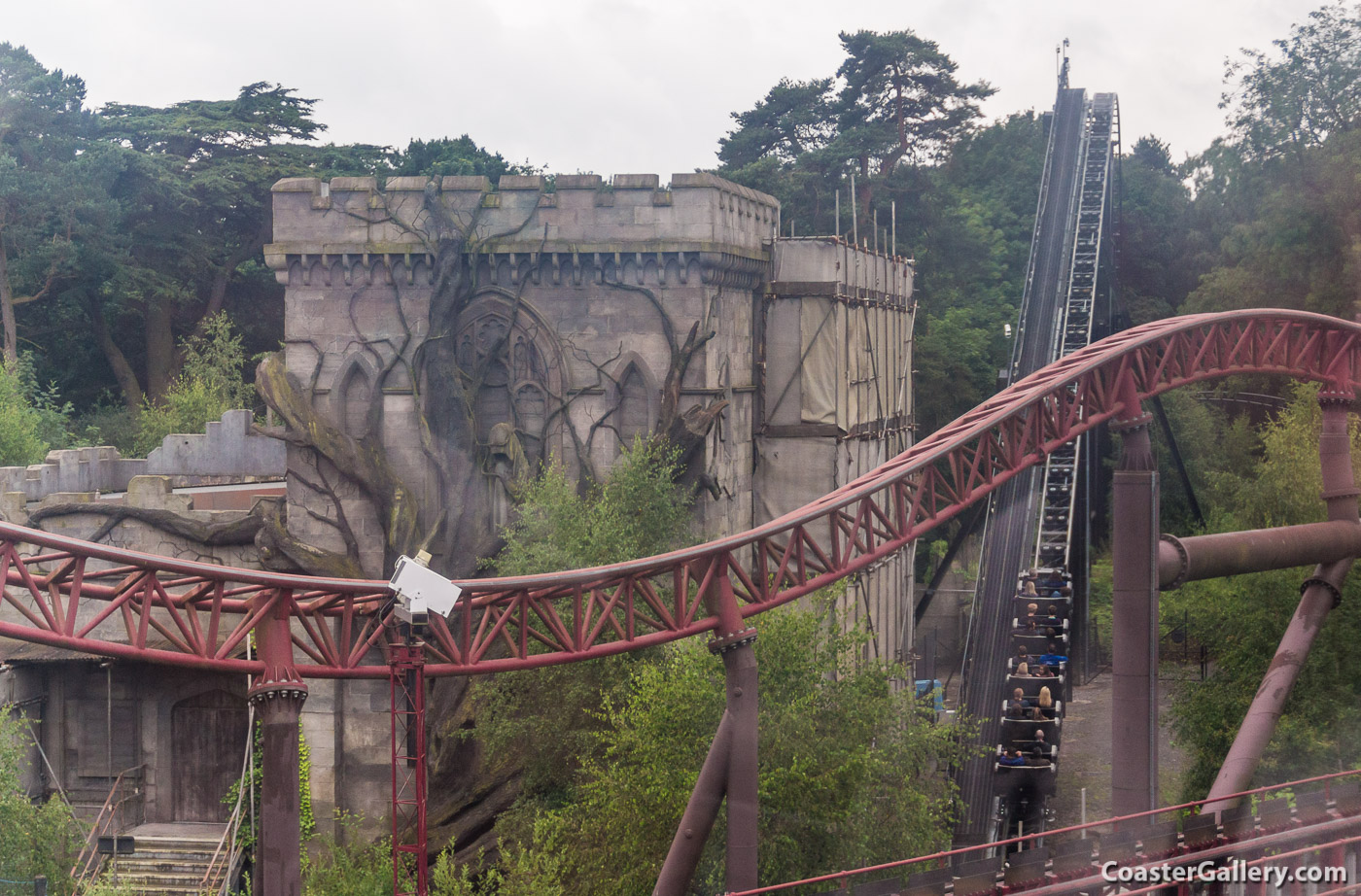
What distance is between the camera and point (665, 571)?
771 inches

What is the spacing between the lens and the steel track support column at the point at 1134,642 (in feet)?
74.7

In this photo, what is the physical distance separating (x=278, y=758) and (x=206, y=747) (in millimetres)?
17530

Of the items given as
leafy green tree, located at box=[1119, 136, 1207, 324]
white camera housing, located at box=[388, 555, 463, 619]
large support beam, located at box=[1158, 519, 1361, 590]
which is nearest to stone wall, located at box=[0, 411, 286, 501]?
white camera housing, located at box=[388, 555, 463, 619]

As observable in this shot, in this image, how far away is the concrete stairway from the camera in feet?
104

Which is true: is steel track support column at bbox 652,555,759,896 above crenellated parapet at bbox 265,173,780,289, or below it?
below

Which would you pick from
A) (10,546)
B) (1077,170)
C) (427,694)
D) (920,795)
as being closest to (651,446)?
(427,694)

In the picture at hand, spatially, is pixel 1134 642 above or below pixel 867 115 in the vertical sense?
below

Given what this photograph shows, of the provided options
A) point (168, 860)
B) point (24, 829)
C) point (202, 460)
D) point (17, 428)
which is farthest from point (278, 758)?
point (17, 428)

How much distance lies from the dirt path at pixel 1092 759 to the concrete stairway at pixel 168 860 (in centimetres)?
1715

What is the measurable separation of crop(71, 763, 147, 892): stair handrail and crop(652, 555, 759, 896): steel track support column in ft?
55.0

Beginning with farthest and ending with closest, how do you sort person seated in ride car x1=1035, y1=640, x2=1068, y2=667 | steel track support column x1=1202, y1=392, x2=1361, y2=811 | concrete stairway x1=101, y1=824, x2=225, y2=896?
person seated in ride car x1=1035, y1=640, x2=1068, y2=667, concrete stairway x1=101, y1=824, x2=225, y2=896, steel track support column x1=1202, y1=392, x2=1361, y2=811

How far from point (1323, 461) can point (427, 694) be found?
17107 mm

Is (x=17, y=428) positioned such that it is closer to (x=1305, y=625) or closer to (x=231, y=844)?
(x=231, y=844)
